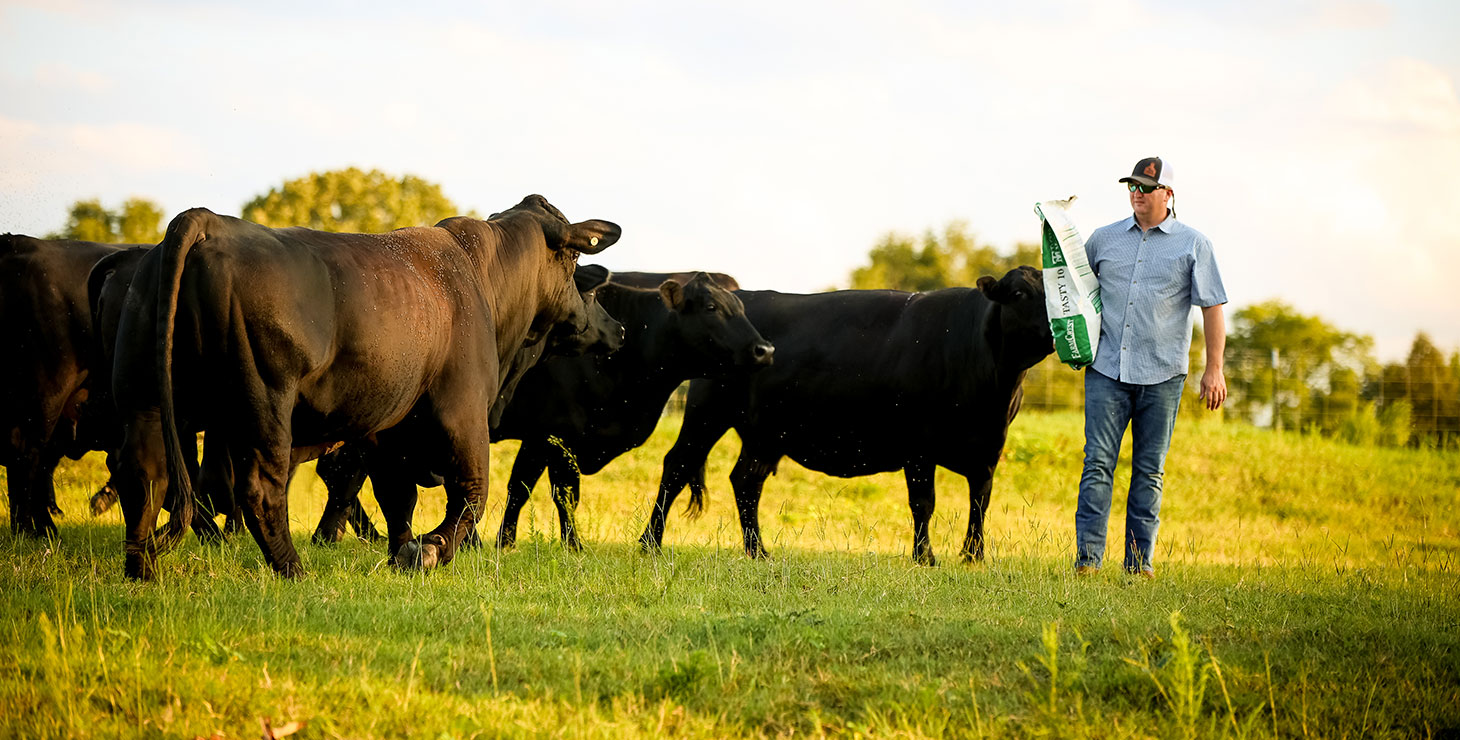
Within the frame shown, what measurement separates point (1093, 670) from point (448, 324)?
388 centimetres

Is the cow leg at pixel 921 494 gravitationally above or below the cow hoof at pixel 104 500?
above

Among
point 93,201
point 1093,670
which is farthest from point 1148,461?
point 93,201

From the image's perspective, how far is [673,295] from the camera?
10102 millimetres

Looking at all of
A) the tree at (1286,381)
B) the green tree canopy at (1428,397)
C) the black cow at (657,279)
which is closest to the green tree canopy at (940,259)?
the tree at (1286,381)

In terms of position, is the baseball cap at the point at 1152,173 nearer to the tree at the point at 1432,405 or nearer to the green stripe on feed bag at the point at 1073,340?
the green stripe on feed bag at the point at 1073,340

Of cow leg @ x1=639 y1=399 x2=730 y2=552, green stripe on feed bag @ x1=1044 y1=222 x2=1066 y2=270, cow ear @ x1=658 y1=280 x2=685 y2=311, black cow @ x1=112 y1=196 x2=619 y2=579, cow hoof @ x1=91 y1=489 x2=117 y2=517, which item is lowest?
cow hoof @ x1=91 y1=489 x2=117 y2=517

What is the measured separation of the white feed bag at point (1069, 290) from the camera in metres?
7.79

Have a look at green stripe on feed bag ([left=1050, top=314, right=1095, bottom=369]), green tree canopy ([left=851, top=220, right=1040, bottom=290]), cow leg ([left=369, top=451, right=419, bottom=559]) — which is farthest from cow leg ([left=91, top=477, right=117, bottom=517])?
green tree canopy ([left=851, top=220, right=1040, bottom=290])

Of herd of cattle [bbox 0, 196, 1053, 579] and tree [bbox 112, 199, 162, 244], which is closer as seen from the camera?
herd of cattle [bbox 0, 196, 1053, 579]

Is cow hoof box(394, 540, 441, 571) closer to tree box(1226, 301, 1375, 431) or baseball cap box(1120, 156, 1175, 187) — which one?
baseball cap box(1120, 156, 1175, 187)

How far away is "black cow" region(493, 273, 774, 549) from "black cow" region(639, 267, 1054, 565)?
0.59 meters

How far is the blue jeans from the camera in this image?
766 centimetres

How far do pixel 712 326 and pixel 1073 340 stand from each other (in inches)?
123

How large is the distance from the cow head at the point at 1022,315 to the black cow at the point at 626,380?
1.82 metres
